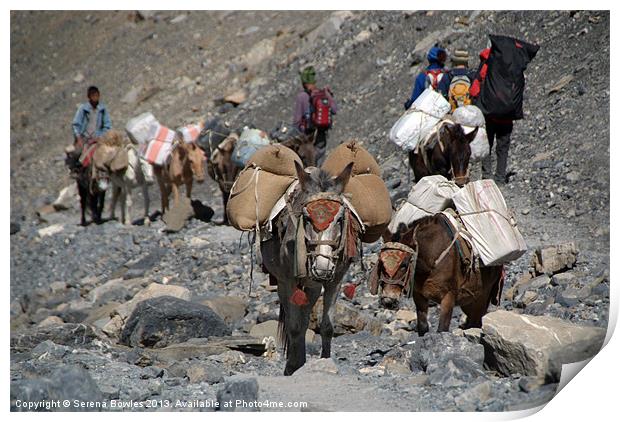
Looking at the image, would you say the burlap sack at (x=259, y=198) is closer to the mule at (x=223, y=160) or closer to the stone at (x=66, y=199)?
the mule at (x=223, y=160)

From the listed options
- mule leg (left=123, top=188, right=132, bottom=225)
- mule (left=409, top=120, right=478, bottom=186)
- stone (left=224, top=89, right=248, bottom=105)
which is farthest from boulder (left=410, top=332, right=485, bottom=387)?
stone (left=224, top=89, right=248, bottom=105)

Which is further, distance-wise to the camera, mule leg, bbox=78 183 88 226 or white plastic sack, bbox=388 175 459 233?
mule leg, bbox=78 183 88 226

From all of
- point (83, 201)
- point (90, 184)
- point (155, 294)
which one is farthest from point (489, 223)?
point (83, 201)

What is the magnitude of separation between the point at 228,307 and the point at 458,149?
3.43m

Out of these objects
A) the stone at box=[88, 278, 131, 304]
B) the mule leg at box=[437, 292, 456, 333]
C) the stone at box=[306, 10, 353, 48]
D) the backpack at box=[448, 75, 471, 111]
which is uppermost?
the stone at box=[306, 10, 353, 48]

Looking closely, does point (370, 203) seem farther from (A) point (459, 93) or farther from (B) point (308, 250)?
(A) point (459, 93)

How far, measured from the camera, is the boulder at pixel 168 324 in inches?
455

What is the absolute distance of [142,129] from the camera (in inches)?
860

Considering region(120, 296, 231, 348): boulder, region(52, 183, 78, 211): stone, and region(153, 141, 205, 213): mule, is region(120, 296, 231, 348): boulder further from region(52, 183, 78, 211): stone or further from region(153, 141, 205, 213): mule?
region(52, 183, 78, 211): stone

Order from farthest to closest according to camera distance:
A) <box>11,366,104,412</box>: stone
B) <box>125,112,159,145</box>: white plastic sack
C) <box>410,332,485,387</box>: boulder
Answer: <box>125,112,159,145</box>: white plastic sack < <box>410,332,485,387</box>: boulder < <box>11,366,104,412</box>: stone

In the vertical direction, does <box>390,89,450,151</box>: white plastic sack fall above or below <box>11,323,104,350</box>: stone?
above

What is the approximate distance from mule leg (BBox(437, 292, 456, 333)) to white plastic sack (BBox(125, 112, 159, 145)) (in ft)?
40.2

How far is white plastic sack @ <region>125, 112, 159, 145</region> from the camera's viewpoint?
71.1 feet
